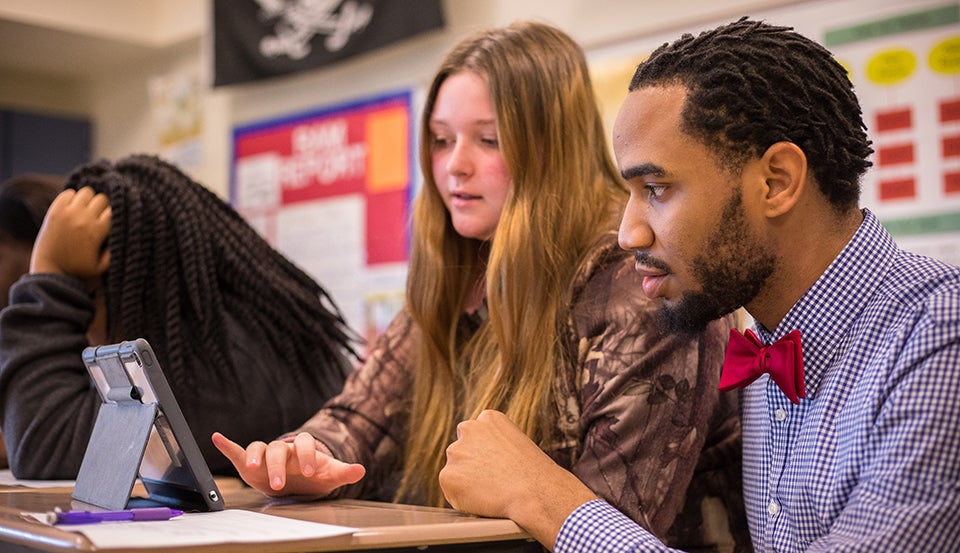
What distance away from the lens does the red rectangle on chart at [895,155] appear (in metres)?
2.58

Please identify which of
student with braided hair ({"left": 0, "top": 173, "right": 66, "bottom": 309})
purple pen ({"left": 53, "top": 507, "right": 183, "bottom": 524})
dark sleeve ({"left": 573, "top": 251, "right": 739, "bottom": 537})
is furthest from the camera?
student with braided hair ({"left": 0, "top": 173, "right": 66, "bottom": 309})

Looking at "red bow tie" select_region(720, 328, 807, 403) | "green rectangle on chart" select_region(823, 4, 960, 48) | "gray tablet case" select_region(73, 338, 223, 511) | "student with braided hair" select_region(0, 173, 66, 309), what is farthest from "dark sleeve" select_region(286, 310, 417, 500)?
"green rectangle on chart" select_region(823, 4, 960, 48)

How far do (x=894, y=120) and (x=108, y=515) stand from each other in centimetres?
216

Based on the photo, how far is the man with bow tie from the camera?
114cm

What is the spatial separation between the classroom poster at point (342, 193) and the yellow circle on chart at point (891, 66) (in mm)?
1690

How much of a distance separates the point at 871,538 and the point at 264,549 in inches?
22.3

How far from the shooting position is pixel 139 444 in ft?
3.95

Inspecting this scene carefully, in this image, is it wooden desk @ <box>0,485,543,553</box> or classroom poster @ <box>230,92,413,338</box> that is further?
classroom poster @ <box>230,92,413,338</box>

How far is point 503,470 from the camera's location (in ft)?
4.09

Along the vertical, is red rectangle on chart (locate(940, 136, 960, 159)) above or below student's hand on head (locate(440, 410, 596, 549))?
above

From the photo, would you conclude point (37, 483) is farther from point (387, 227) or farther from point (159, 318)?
point (387, 227)

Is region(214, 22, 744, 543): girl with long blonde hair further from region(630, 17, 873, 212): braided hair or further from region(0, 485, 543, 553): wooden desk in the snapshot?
region(630, 17, 873, 212): braided hair

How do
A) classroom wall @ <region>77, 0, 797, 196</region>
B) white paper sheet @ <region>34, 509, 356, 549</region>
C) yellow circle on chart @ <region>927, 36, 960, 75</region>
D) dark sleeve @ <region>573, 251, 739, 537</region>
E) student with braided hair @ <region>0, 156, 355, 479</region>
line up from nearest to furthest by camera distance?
white paper sheet @ <region>34, 509, 356, 549</region>, dark sleeve @ <region>573, 251, 739, 537</region>, student with braided hair @ <region>0, 156, 355, 479</region>, yellow circle on chart @ <region>927, 36, 960, 75</region>, classroom wall @ <region>77, 0, 797, 196</region>

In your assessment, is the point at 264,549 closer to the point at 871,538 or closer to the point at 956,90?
the point at 871,538
